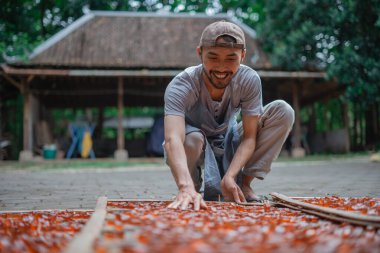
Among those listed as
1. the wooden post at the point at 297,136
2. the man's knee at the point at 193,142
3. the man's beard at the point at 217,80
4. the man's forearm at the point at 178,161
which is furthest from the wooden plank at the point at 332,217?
the wooden post at the point at 297,136

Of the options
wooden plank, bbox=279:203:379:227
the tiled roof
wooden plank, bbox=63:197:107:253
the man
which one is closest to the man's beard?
the man

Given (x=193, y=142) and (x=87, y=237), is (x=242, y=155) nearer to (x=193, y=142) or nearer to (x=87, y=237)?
(x=193, y=142)

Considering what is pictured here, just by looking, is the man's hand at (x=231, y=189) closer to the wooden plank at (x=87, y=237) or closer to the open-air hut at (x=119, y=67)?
the wooden plank at (x=87, y=237)

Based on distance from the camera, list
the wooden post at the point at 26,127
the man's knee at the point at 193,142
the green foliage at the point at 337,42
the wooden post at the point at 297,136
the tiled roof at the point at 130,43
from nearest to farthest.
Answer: the man's knee at the point at 193,142 < the green foliage at the point at 337,42 < the wooden post at the point at 26,127 < the tiled roof at the point at 130,43 < the wooden post at the point at 297,136

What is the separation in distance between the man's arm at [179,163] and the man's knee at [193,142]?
0.41ft

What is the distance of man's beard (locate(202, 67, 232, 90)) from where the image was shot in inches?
114

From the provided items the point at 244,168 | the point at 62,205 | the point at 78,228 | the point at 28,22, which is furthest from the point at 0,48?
the point at 78,228

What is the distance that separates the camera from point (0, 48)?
916cm

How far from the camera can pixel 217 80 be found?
115 inches

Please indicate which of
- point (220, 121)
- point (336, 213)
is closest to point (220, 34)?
point (220, 121)

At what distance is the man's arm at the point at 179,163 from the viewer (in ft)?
8.04

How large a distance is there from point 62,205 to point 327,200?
2019 millimetres

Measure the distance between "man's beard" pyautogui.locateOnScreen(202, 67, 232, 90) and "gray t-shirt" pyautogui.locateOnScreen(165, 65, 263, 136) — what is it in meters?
0.06

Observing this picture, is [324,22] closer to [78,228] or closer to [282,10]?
[282,10]
